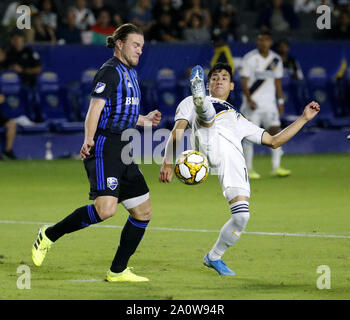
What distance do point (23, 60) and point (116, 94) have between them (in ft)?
40.7

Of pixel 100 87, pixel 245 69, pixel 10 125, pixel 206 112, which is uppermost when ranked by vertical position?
pixel 100 87

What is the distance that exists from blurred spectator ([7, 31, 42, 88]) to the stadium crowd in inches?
36.3

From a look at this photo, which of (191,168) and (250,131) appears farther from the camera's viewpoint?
(250,131)

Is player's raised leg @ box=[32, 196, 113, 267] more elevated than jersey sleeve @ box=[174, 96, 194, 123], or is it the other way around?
jersey sleeve @ box=[174, 96, 194, 123]

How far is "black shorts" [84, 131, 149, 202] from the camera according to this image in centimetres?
797

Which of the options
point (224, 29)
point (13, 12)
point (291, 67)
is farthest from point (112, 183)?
point (224, 29)

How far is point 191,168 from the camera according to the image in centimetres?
806

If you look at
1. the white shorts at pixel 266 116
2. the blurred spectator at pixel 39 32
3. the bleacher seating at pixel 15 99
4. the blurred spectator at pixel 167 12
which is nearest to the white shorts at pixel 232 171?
the white shorts at pixel 266 116

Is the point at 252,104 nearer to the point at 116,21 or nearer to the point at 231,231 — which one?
the point at 116,21

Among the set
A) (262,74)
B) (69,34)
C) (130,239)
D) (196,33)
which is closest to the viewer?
(130,239)

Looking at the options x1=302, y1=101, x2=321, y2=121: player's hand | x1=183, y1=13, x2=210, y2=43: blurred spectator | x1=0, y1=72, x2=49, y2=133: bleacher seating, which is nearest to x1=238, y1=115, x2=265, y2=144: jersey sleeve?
x1=302, y1=101, x2=321, y2=121: player's hand

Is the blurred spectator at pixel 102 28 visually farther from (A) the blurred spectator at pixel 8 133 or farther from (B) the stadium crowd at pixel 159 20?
(A) the blurred spectator at pixel 8 133

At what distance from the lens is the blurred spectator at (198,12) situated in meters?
22.0

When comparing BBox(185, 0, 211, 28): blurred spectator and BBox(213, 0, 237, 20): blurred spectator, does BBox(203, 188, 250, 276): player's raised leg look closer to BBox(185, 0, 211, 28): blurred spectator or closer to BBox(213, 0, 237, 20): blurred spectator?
BBox(185, 0, 211, 28): blurred spectator
